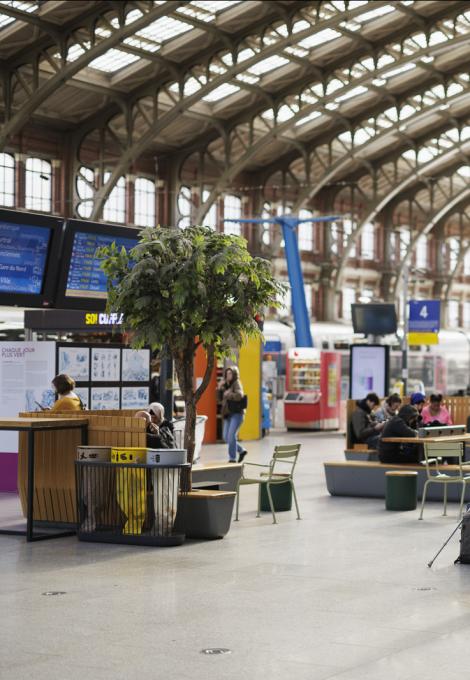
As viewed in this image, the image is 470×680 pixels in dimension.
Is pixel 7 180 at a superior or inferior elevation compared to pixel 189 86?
inferior

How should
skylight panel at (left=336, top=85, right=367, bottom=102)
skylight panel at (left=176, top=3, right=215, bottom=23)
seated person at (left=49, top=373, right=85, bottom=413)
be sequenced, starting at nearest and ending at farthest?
seated person at (left=49, top=373, right=85, bottom=413) < skylight panel at (left=176, top=3, right=215, bottom=23) < skylight panel at (left=336, top=85, right=367, bottom=102)

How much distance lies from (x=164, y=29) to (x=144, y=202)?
9.90 m

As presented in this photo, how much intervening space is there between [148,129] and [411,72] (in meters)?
10.4

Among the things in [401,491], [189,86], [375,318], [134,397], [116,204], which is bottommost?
[401,491]

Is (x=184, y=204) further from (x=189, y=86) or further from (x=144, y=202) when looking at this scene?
(x=189, y=86)

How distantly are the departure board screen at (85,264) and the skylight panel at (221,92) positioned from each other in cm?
2478

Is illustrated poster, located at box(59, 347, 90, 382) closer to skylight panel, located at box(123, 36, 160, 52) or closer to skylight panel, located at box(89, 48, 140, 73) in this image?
skylight panel, located at box(123, 36, 160, 52)

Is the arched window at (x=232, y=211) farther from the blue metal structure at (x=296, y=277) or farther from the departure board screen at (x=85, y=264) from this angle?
the departure board screen at (x=85, y=264)

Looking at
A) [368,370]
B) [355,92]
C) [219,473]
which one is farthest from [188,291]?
Result: [355,92]

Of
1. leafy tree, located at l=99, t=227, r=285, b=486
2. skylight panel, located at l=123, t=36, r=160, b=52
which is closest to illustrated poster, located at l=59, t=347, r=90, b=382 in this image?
leafy tree, located at l=99, t=227, r=285, b=486

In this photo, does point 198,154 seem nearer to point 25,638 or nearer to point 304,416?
point 304,416

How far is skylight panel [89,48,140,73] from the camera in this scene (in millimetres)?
34697

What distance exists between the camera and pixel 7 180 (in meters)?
36.2

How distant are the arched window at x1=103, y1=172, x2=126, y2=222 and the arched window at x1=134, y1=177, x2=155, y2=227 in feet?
2.08
